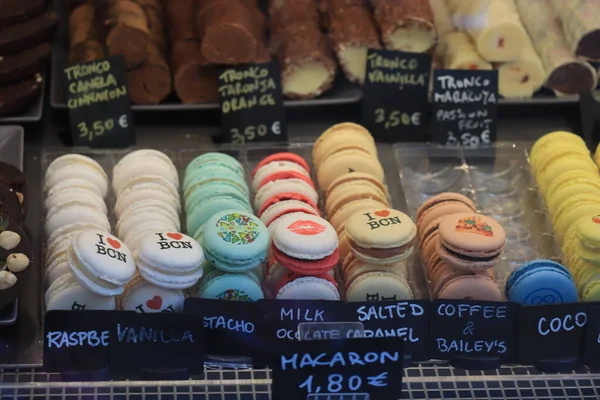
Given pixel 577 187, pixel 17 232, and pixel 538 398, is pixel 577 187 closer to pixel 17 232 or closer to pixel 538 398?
pixel 538 398

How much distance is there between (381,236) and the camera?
2008 mm

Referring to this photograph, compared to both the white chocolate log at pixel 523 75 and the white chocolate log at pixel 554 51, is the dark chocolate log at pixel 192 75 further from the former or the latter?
the white chocolate log at pixel 554 51

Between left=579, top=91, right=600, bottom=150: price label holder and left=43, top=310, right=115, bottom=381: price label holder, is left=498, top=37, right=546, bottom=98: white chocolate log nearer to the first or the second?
left=579, top=91, right=600, bottom=150: price label holder

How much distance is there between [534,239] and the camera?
2426mm

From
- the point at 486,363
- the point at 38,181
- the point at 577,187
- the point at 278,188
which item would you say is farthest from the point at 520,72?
the point at 38,181

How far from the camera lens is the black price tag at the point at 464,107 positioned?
2.64 metres

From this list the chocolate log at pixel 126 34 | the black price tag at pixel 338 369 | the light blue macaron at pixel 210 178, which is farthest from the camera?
the chocolate log at pixel 126 34

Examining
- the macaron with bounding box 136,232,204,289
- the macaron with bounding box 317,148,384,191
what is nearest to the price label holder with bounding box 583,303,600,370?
the macaron with bounding box 317,148,384,191

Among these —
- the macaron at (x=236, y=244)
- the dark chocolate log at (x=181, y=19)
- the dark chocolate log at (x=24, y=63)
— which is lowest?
the macaron at (x=236, y=244)

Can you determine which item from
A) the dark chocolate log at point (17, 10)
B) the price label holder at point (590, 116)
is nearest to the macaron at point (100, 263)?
the dark chocolate log at point (17, 10)

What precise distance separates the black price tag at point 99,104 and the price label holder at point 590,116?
126cm

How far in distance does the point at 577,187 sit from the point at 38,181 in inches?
53.8

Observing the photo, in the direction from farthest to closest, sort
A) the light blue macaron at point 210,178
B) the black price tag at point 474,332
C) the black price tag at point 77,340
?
the light blue macaron at point 210,178 < the black price tag at point 474,332 < the black price tag at point 77,340

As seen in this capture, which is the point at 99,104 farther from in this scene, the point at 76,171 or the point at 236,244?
the point at 236,244
